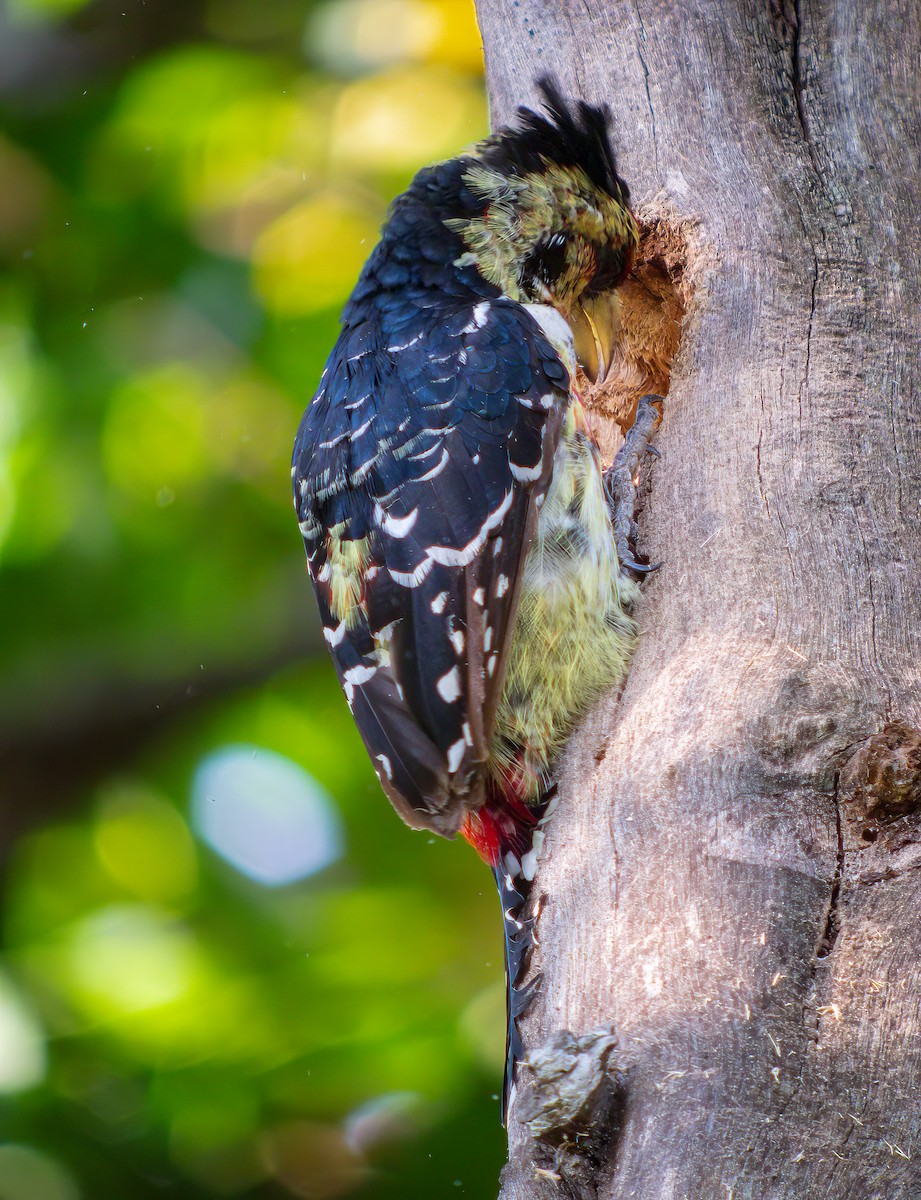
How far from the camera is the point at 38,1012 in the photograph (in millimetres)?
3334

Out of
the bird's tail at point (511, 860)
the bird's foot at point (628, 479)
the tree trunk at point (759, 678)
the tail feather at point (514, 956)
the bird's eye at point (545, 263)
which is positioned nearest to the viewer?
the tree trunk at point (759, 678)

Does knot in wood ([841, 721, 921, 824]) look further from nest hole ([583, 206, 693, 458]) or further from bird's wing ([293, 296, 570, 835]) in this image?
nest hole ([583, 206, 693, 458])

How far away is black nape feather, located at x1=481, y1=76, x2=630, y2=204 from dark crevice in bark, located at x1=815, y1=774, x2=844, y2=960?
Answer: 133 cm

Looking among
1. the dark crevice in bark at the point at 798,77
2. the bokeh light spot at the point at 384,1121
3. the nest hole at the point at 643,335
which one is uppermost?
the dark crevice in bark at the point at 798,77

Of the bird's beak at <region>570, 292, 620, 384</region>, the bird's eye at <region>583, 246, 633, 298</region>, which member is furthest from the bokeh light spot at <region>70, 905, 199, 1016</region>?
the bird's eye at <region>583, 246, 633, 298</region>

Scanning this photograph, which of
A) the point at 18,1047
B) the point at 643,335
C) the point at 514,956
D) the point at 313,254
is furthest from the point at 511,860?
the point at 313,254

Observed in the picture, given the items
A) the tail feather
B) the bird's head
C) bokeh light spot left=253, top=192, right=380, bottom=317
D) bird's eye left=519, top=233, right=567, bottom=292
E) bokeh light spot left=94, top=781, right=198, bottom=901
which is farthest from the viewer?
bokeh light spot left=253, top=192, right=380, bottom=317

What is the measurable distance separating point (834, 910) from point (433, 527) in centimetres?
94

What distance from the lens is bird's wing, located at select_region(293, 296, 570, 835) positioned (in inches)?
82.1

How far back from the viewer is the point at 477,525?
83.0 inches

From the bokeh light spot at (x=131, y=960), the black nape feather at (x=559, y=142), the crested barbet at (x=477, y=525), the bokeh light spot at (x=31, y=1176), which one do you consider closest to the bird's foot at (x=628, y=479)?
the crested barbet at (x=477, y=525)

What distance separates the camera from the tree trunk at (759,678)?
1.48m

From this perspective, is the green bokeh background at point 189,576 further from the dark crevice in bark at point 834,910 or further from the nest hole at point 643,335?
the dark crevice in bark at point 834,910

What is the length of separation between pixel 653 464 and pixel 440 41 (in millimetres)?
2265
